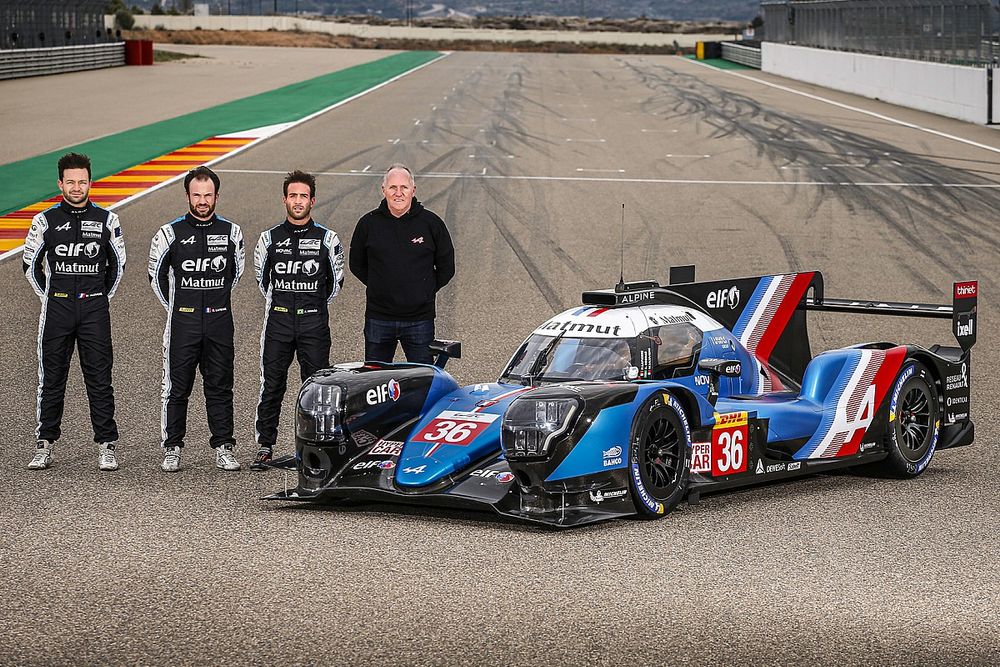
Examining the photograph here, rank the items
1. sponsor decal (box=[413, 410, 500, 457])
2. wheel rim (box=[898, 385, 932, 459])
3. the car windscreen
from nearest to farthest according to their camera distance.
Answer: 1. sponsor decal (box=[413, 410, 500, 457])
2. the car windscreen
3. wheel rim (box=[898, 385, 932, 459])

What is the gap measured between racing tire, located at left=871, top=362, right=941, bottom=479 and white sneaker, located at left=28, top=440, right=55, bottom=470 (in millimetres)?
5531

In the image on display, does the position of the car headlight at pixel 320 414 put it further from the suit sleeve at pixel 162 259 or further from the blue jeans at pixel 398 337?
the suit sleeve at pixel 162 259

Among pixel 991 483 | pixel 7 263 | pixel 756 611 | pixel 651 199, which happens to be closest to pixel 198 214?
pixel 756 611

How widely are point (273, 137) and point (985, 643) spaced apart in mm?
28488

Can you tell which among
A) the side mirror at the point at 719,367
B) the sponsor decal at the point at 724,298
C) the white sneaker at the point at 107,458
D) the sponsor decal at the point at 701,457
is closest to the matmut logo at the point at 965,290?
the sponsor decal at the point at 724,298

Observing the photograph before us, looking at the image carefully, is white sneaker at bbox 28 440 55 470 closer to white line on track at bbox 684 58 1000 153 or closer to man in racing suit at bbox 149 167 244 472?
man in racing suit at bbox 149 167 244 472

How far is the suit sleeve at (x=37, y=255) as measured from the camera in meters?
9.31

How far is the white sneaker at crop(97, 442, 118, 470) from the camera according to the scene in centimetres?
919

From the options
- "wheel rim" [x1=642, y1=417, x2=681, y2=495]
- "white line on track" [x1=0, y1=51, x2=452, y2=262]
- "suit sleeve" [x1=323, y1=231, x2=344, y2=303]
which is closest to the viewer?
"wheel rim" [x1=642, y1=417, x2=681, y2=495]

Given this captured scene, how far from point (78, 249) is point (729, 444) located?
4.42 meters

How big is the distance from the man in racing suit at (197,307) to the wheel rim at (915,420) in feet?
14.9

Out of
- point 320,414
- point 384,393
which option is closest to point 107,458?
point 320,414

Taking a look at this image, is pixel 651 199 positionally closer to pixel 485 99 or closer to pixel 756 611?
pixel 756 611

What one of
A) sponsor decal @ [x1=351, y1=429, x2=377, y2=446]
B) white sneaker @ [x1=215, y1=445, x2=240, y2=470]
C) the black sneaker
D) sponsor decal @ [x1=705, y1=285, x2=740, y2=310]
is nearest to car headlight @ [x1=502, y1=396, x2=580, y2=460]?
sponsor decal @ [x1=351, y1=429, x2=377, y2=446]
